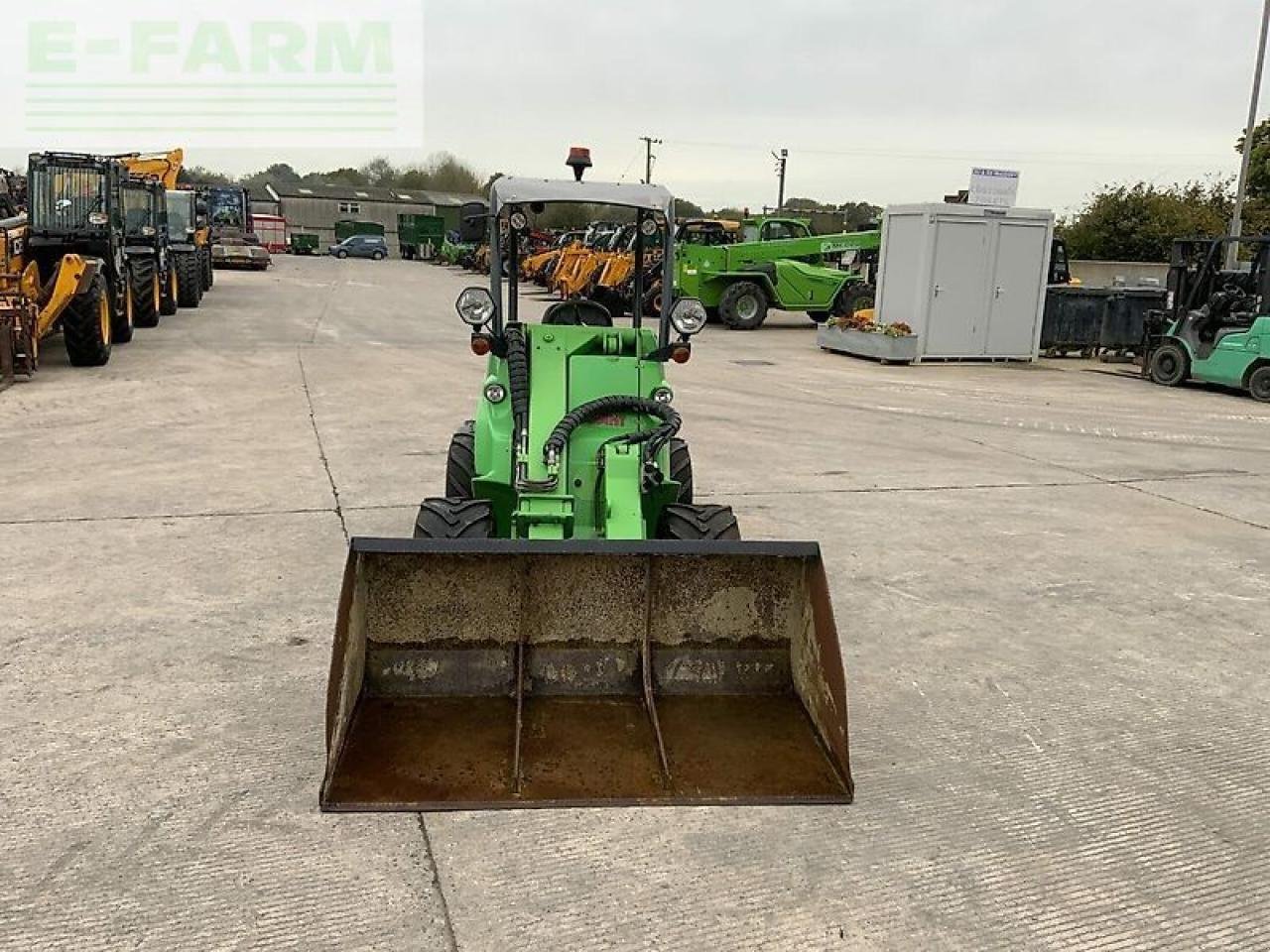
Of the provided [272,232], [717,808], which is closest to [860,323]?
[717,808]

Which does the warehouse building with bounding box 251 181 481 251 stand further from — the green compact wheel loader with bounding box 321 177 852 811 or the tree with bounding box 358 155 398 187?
the green compact wheel loader with bounding box 321 177 852 811

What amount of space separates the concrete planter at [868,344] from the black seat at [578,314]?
1164cm

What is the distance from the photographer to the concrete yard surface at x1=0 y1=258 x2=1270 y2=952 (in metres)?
2.85

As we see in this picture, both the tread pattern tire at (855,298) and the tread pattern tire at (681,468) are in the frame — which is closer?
the tread pattern tire at (681,468)

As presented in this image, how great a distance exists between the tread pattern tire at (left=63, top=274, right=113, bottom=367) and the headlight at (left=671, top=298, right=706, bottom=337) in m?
9.15

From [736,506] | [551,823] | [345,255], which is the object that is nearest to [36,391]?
[736,506]

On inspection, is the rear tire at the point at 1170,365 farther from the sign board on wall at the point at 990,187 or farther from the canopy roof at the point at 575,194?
the canopy roof at the point at 575,194

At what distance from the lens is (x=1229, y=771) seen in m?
3.75

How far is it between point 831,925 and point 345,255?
2034 inches

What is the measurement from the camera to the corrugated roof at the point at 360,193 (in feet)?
227

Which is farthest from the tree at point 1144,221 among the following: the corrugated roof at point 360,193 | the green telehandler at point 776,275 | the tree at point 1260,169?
the corrugated roof at point 360,193

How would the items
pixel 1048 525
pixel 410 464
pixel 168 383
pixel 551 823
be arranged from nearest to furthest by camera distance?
pixel 551 823 → pixel 1048 525 → pixel 410 464 → pixel 168 383

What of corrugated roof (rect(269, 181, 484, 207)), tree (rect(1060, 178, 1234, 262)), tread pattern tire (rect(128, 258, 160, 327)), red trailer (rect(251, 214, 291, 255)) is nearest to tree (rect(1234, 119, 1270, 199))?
tree (rect(1060, 178, 1234, 262))

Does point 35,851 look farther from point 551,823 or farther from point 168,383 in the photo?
point 168,383
